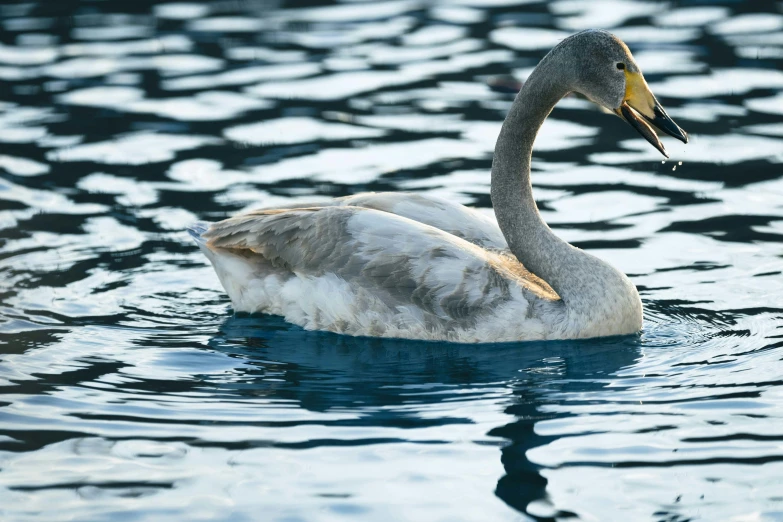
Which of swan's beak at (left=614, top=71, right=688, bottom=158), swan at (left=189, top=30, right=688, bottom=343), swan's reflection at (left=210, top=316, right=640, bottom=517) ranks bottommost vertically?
swan's reflection at (left=210, top=316, right=640, bottom=517)

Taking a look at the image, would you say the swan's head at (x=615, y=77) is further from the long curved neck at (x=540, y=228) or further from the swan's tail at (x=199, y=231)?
the swan's tail at (x=199, y=231)

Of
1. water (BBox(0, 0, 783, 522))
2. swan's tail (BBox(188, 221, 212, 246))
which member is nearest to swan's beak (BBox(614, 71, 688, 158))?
water (BBox(0, 0, 783, 522))

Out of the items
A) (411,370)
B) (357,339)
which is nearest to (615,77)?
(411,370)

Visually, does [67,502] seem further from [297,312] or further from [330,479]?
[297,312]

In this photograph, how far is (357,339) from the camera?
915cm

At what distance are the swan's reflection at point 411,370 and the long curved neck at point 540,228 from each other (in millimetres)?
318

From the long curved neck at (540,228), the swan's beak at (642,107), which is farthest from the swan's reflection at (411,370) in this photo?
the swan's beak at (642,107)

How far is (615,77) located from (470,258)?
1.55 metres

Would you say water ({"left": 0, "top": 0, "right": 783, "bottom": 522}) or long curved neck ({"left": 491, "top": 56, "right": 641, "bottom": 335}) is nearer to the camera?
water ({"left": 0, "top": 0, "right": 783, "bottom": 522})

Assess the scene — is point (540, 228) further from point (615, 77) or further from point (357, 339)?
point (357, 339)

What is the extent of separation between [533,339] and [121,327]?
2.94m

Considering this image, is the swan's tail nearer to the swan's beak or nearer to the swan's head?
the swan's head

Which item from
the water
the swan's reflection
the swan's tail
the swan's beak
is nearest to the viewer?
the water

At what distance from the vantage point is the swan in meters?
8.69
